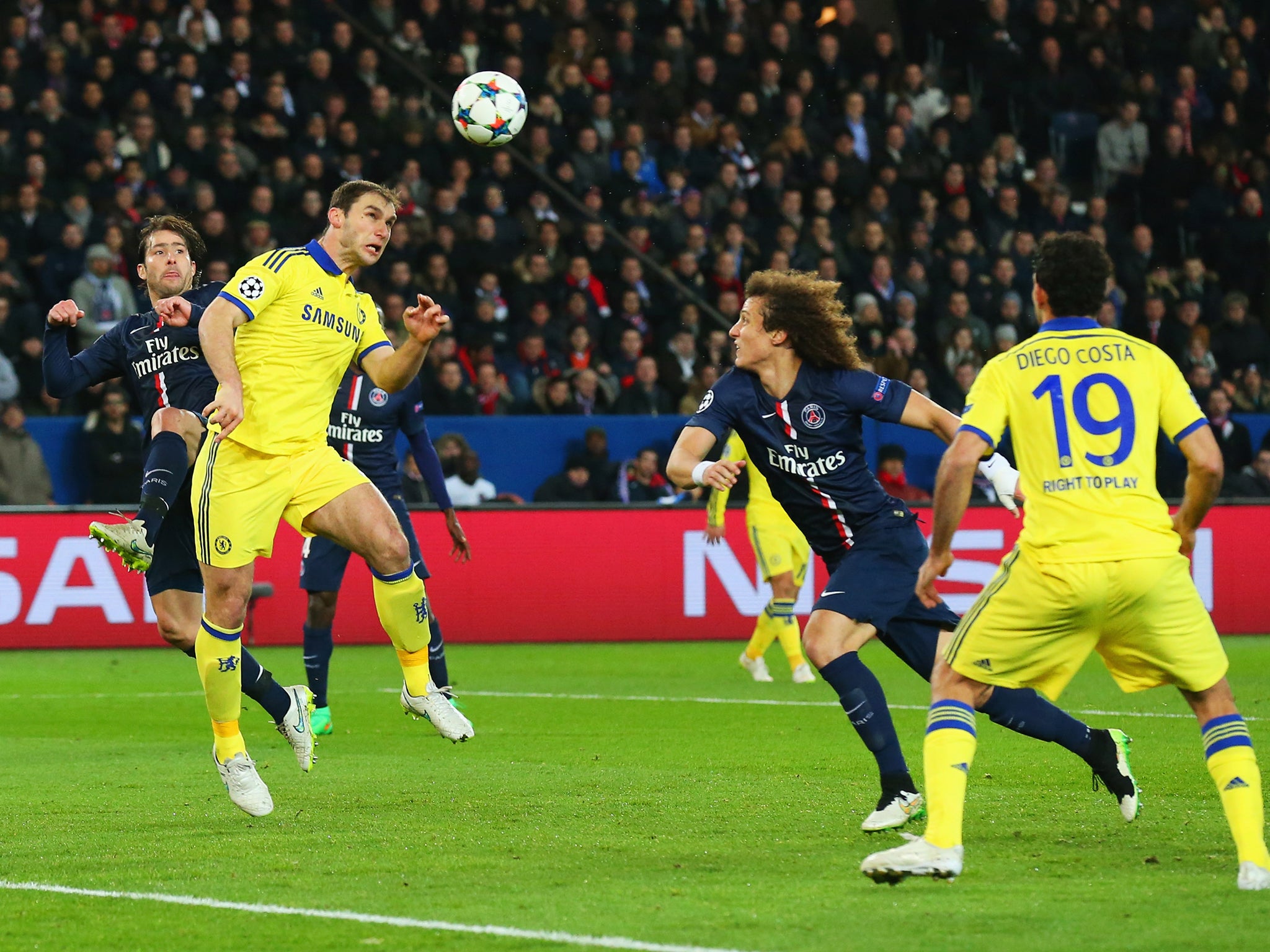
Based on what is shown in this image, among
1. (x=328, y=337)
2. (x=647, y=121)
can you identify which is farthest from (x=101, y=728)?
(x=647, y=121)

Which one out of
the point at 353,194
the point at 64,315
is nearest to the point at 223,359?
the point at 353,194

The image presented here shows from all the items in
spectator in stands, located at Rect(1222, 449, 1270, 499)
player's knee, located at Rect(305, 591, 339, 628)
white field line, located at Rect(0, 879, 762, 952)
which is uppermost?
white field line, located at Rect(0, 879, 762, 952)

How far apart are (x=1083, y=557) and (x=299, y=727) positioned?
12.8 feet

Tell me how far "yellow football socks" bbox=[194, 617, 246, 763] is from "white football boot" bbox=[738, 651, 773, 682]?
654cm

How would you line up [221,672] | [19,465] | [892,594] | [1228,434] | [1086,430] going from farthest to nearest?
[1228,434]
[19,465]
[221,672]
[892,594]
[1086,430]

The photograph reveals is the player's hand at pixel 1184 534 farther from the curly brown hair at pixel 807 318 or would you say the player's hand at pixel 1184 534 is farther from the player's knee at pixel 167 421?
the player's knee at pixel 167 421

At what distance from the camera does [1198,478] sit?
18.3 feet

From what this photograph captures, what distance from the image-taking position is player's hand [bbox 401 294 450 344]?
7465mm

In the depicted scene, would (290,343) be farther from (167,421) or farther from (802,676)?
(802,676)

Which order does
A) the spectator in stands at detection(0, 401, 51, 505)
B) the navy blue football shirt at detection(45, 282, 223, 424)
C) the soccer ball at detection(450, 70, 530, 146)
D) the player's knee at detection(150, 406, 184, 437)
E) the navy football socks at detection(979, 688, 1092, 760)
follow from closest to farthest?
the navy football socks at detection(979, 688, 1092, 760) → the navy blue football shirt at detection(45, 282, 223, 424) → the player's knee at detection(150, 406, 184, 437) → the soccer ball at detection(450, 70, 530, 146) → the spectator in stands at detection(0, 401, 51, 505)

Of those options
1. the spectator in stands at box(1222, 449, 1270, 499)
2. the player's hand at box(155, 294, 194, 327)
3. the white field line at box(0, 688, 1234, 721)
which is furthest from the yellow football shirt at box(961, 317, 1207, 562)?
the spectator in stands at box(1222, 449, 1270, 499)

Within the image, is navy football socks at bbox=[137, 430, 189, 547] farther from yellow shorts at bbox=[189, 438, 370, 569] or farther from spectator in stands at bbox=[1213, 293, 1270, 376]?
spectator in stands at bbox=[1213, 293, 1270, 376]

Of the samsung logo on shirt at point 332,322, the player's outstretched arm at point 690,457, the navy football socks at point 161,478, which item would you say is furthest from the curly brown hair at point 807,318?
the navy football socks at point 161,478


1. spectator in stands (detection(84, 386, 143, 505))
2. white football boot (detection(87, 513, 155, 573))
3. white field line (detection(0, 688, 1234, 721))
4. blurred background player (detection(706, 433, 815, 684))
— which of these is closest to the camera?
white football boot (detection(87, 513, 155, 573))
